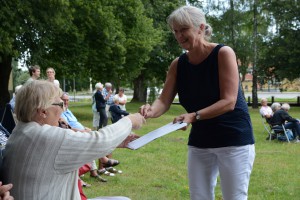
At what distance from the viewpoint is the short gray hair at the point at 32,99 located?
2.48 meters

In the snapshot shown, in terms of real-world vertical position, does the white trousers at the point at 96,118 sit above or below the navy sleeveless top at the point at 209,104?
below

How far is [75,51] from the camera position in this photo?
70.4 feet

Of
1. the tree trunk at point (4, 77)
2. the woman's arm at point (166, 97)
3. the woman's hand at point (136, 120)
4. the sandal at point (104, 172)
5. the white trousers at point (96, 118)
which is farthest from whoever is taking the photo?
the tree trunk at point (4, 77)

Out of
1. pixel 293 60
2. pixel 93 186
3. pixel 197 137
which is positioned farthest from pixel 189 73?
pixel 293 60

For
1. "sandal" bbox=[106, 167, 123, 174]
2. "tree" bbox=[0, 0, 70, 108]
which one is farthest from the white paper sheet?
"tree" bbox=[0, 0, 70, 108]

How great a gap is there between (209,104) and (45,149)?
1.28 m

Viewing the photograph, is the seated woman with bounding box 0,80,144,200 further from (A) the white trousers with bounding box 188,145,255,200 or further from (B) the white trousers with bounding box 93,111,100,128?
(B) the white trousers with bounding box 93,111,100,128

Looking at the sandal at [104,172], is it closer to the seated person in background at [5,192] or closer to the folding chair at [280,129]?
the seated person in background at [5,192]

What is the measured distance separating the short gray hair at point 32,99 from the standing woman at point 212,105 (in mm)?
926

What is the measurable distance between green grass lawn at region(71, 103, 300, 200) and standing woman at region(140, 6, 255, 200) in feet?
10.3

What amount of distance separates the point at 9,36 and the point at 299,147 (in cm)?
1085

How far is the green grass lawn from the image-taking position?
652 cm

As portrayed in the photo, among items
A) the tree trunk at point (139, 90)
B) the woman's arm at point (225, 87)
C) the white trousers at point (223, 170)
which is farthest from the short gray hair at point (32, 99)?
the tree trunk at point (139, 90)

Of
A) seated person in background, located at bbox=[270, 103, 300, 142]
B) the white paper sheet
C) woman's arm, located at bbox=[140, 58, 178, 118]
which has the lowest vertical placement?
seated person in background, located at bbox=[270, 103, 300, 142]
